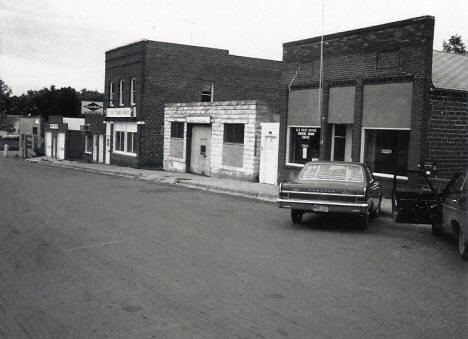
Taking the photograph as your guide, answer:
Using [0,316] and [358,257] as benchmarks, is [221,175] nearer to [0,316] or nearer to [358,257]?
[358,257]

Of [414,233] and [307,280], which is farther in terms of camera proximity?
[414,233]

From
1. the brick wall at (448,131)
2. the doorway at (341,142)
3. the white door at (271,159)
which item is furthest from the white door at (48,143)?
the brick wall at (448,131)

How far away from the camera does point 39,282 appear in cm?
697

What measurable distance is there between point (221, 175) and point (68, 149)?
1023 inches

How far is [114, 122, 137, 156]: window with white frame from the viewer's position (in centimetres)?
3575

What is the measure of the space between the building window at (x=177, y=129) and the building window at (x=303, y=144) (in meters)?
10.2

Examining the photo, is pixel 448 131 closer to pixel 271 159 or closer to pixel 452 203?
pixel 452 203

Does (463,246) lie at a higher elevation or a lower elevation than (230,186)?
higher

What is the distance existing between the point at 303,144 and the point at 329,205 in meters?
10.4

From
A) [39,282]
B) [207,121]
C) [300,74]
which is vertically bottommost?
[39,282]

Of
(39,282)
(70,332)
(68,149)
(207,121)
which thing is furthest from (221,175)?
(68,149)

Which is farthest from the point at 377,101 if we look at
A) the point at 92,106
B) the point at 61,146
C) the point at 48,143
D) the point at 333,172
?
the point at 48,143

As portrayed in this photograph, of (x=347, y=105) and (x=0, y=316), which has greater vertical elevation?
(x=347, y=105)

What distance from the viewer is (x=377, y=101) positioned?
59.8ft
